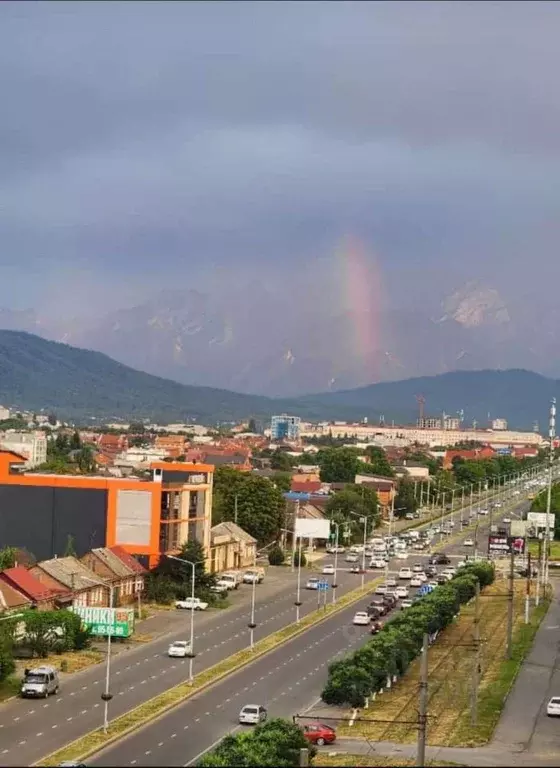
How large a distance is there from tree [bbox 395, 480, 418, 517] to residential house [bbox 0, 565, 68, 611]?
8416 centimetres

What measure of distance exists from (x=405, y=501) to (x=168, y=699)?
99625 millimetres

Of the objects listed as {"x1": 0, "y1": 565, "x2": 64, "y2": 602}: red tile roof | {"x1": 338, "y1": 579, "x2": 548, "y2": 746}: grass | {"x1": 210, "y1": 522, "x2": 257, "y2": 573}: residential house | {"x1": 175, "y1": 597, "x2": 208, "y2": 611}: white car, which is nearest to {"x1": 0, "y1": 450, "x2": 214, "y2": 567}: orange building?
{"x1": 175, "y1": 597, "x2": 208, "y2": 611}: white car

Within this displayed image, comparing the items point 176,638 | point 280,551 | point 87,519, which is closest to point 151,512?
point 87,519

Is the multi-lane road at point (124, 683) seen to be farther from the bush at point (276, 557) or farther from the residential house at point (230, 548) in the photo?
the bush at point (276, 557)

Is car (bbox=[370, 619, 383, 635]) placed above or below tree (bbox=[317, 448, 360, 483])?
below

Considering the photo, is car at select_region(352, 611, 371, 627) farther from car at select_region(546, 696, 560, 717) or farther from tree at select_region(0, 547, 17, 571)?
car at select_region(546, 696, 560, 717)

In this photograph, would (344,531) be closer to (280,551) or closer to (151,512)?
(280,551)

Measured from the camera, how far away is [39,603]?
5128 centimetres

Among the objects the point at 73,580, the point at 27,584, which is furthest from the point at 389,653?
the point at 73,580

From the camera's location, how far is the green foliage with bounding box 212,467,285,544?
89688mm

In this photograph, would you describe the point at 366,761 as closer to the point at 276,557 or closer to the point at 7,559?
the point at 7,559

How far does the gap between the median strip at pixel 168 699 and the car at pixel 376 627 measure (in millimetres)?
2509

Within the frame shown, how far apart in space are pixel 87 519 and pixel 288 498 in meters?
48.9

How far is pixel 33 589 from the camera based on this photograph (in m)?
52.1
